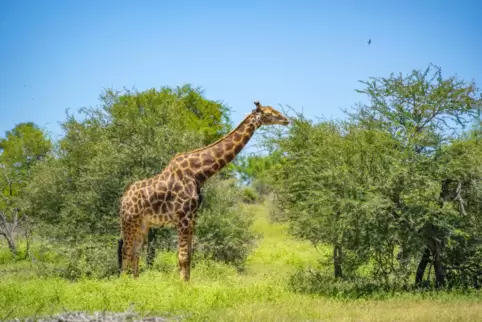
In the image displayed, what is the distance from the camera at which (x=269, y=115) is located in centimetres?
1584

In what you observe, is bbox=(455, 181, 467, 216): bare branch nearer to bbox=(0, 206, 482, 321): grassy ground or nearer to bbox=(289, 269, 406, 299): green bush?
bbox=(0, 206, 482, 321): grassy ground

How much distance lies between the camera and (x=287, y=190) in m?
19.0

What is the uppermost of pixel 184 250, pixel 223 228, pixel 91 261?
pixel 223 228

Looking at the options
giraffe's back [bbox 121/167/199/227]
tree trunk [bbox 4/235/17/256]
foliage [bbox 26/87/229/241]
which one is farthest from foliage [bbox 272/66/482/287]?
tree trunk [bbox 4/235/17/256]

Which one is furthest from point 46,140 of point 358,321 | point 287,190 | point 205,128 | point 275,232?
point 358,321

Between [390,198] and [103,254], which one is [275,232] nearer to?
[103,254]

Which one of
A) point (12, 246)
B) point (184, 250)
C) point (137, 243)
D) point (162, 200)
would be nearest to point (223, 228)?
point (137, 243)

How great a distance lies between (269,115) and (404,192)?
3.97 meters

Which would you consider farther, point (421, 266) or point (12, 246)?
point (12, 246)

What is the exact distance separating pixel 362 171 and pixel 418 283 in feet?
10.5

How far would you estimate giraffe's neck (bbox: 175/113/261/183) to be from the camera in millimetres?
15523

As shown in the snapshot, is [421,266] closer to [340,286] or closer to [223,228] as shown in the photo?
[340,286]

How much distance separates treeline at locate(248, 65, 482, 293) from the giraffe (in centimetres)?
196

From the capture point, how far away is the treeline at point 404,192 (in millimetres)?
14195
